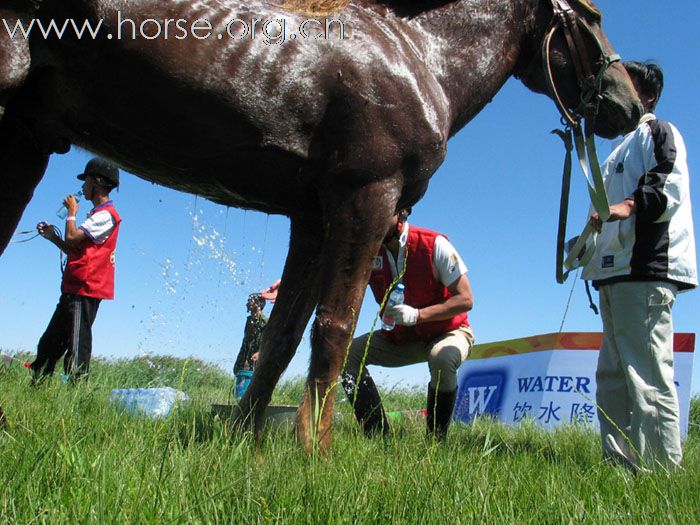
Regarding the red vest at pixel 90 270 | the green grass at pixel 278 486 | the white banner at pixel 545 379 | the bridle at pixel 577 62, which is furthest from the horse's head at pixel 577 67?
the red vest at pixel 90 270

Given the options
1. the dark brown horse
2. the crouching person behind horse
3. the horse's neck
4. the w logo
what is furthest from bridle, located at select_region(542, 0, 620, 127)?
the w logo

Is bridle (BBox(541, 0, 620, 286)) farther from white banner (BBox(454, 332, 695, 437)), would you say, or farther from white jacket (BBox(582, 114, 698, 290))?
white banner (BBox(454, 332, 695, 437))

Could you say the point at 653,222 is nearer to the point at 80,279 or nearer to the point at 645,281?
the point at 645,281

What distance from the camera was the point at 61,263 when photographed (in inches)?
224

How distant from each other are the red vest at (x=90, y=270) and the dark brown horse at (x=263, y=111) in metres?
3.14

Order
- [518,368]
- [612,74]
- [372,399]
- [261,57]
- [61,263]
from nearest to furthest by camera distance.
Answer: [261,57]
[612,74]
[372,399]
[61,263]
[518,368]

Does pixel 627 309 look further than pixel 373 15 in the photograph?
Yes

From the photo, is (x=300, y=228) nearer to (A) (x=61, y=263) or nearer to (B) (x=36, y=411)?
(B) (x=36, y=411)

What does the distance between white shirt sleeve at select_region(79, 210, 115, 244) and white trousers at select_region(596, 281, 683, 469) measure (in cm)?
425

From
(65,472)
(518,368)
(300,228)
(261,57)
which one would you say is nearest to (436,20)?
(261,57)

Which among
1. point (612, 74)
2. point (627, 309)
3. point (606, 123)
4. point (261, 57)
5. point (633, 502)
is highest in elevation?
point (612, 74)

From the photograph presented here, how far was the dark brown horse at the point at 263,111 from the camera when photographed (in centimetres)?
220

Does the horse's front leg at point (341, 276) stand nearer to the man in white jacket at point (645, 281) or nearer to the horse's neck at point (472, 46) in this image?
the horse's neck at point (472, 46)

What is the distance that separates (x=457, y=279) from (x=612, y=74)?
1.77 m
